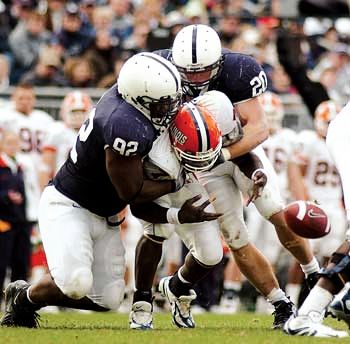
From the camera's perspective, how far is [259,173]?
6.71 m

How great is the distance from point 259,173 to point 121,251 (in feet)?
2.82

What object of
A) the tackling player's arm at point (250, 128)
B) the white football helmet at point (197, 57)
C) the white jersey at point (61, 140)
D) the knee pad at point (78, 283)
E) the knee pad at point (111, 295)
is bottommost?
the white jersey at point (61, 140)

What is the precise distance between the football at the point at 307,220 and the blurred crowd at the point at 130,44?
4.42 meters

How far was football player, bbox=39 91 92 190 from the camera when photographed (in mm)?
10570

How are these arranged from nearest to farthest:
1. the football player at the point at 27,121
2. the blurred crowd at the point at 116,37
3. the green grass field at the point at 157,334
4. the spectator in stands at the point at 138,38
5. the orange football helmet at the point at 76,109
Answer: the green grass field at the point at 157,334, the orange football helmet at the point at 76,109, the football player at the point at 27,121, the blurred crowd at the point at 116,37, the spectator in stands at the point at 138,38

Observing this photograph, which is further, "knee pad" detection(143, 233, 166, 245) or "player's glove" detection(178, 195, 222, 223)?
"knee pad" detection(143, 233, 166, 245)

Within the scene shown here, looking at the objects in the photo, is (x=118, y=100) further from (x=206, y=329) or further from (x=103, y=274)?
(x=206, y=329)

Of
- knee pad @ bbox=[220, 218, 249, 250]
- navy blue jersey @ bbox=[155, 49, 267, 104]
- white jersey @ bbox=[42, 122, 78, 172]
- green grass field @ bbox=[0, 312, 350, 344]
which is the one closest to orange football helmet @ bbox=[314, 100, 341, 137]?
white jersey @ bbox=[42, 122, 78, 172]

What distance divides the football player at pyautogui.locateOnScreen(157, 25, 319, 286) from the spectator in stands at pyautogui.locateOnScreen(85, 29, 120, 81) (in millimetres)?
5763

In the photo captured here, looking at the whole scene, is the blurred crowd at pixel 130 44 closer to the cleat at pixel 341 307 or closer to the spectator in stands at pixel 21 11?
the spectator in stands at pixel 21 11

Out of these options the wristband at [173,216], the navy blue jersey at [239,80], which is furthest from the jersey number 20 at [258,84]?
the wristband at [173,216]

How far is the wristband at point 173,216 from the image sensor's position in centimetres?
630

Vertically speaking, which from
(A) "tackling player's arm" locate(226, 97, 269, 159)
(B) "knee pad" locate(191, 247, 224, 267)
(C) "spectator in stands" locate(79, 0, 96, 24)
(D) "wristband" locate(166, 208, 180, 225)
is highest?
(A) "tackling player's arm" locate(226, 97, 269, 159)

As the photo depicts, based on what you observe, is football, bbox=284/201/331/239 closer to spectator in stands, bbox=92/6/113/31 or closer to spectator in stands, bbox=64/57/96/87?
spectator in stands, bbox=64/57/96/87
